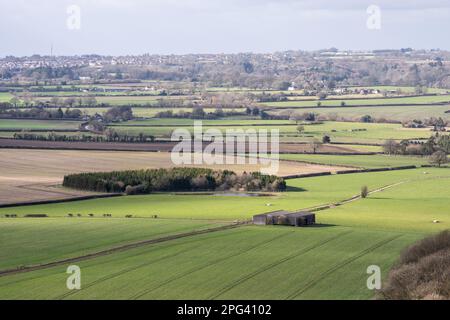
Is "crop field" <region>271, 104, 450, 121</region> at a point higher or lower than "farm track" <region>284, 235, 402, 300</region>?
higher

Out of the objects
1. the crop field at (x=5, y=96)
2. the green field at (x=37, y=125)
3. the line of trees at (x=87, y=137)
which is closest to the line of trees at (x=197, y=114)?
the green field at (x=37, y=125)

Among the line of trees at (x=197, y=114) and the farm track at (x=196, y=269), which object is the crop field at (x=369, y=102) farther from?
the farm track at (x=196, y=269)

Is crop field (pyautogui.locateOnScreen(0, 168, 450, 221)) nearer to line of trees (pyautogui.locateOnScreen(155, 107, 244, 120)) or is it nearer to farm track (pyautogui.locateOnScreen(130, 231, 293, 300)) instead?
farm track (pyautogui.locateOnScreen(130, 231, 293, 300))

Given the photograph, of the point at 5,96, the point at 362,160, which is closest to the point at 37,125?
the point at 362,160

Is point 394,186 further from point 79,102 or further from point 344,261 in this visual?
point 79,102

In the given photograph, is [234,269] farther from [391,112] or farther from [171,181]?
[391,112]

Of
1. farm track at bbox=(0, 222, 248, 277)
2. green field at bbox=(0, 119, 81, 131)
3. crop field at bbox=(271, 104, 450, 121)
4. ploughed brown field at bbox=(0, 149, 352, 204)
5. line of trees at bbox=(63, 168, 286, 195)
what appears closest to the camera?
farm track at bbox=(0, 222, 248, 277)

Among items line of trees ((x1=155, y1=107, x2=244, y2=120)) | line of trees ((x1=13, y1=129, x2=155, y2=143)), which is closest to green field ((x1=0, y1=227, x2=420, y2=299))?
line of trees ((x1=13, y1=129, x2=155, y2=143))
